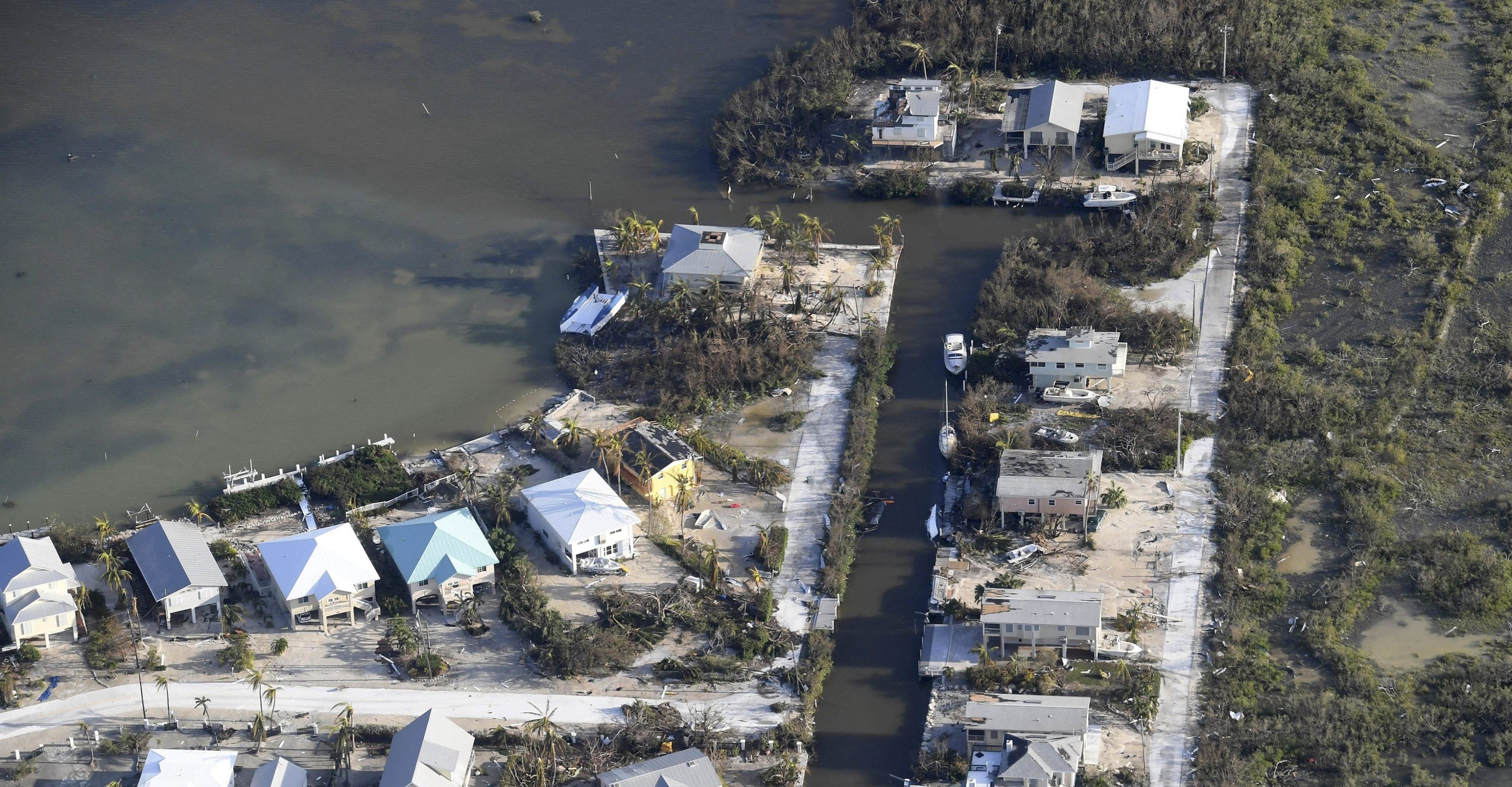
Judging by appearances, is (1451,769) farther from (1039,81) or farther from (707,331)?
(1039,81)

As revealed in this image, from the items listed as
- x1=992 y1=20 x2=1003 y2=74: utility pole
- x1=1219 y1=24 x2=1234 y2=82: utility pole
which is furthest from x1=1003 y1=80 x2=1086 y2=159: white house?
x1=1219 y1=24 x2=1234 y2=82: utility pole

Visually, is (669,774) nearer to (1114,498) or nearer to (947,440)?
(947,440)

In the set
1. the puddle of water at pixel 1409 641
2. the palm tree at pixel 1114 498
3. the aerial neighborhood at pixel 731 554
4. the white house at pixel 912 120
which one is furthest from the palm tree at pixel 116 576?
the puddle of water at pixel 1409 641

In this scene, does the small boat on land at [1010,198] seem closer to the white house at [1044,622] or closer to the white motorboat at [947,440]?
the white motorboat at [947,440]

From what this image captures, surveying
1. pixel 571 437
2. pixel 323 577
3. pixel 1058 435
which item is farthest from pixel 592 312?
pixel 1058 435

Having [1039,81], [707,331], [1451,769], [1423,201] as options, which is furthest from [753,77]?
[1451,769]

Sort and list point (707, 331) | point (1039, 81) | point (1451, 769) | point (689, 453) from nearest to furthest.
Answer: point (1451, 769), point (689, 453), point (707, 331), point (1039, 81)
